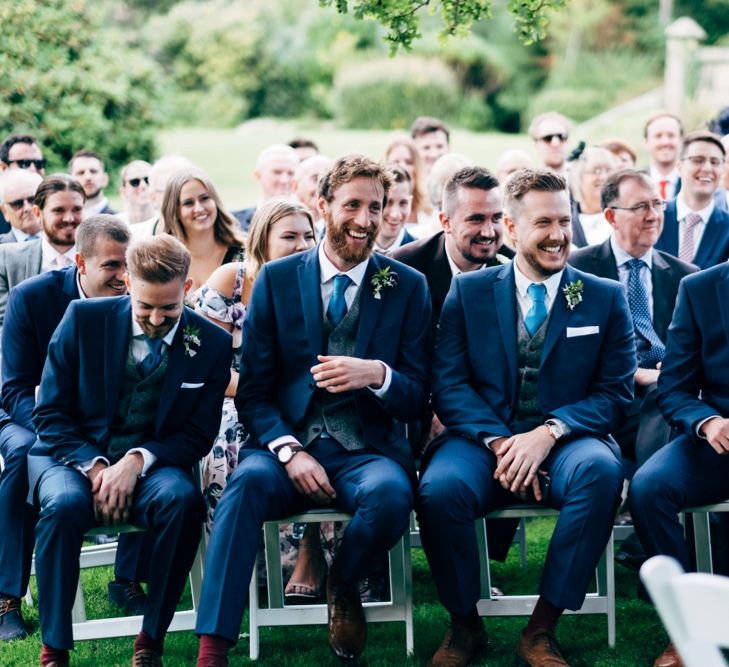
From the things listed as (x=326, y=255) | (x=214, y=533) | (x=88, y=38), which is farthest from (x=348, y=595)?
(x=88, y=38)

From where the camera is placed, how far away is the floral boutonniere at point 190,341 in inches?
197

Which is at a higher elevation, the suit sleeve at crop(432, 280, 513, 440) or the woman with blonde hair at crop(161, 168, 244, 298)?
the woman with blonde hair at crop(161, 168, 244, 298)

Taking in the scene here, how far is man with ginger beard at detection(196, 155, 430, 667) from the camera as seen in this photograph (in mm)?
4766

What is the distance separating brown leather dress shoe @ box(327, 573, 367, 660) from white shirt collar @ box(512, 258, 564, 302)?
1450 mm

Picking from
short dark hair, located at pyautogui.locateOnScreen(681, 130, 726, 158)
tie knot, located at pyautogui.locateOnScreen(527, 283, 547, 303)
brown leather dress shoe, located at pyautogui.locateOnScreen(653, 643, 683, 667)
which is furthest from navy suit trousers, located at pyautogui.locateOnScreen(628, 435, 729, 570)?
short dark hair, located at pyautogui.locateOnScreen(681, 130, 726, 158)

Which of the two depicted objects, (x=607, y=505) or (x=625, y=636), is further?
(x=625, y=636)

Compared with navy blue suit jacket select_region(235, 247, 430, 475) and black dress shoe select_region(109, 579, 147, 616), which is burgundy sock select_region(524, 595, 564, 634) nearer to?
navy blue suit jacket select_region(235, 247, 430, 475)

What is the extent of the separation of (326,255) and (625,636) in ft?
6.69

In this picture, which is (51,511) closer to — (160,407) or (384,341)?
(160,407)

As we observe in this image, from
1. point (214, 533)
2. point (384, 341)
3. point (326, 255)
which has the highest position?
point (326, 255)

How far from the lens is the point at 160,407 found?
498 centimetres

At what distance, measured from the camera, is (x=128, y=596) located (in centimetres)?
566

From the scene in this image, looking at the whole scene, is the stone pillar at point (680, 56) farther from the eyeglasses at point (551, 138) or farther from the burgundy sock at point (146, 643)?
the burgundy sock at point (146, 643)

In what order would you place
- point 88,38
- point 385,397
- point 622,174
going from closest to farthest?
point 385,397, point 622,174, point 88,38
